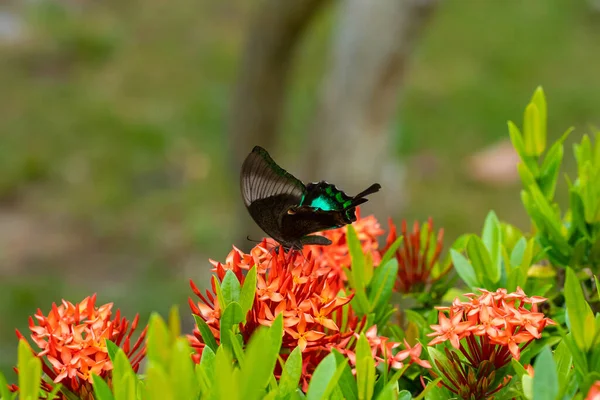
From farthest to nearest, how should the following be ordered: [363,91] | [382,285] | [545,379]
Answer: [363,91]
[382,285]
[545,379]

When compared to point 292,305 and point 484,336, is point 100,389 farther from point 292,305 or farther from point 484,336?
point 484,336

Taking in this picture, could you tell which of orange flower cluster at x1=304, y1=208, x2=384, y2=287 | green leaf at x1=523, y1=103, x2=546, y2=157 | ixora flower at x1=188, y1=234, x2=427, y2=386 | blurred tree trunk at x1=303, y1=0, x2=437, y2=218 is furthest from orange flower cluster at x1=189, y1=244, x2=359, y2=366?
blurred tree trunk at x1=303, y1=0, x2=437, y2=218

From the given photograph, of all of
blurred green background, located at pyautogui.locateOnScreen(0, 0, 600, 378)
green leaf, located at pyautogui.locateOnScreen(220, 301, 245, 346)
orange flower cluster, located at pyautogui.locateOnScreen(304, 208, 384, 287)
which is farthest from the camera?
blurred green background, located at pyautogui.locateOnScreen(0, 0, 600, 378)

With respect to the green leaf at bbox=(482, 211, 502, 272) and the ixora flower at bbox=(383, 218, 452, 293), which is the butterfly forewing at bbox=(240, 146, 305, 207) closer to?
the ixora flower at bbox=(383, 218, 452, 293)

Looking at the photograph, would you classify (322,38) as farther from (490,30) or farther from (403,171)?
(403,171)

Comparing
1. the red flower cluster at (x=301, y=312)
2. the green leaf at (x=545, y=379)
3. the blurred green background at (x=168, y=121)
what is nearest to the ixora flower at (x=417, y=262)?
the red flower cluster at (x=301, y=312)

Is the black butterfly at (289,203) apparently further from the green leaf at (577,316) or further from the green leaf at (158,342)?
the green leaf at (158,342)

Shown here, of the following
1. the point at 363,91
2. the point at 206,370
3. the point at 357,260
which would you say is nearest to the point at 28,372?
the point at 206,370
